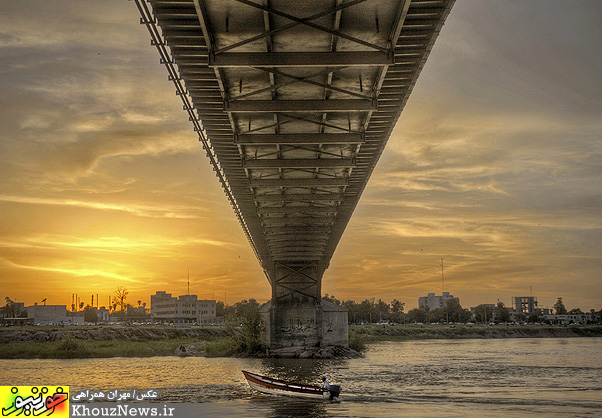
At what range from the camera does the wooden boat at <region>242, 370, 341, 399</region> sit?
2916 cm

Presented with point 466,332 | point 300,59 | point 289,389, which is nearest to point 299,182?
point 289,389

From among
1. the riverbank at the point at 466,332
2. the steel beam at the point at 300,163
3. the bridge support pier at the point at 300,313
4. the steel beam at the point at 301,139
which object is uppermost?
the steel beam at the point at 301,139

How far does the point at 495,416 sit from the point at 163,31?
65.7 feet

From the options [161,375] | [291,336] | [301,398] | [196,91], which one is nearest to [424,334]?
[291,336]

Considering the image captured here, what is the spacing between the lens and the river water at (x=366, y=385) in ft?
89.0

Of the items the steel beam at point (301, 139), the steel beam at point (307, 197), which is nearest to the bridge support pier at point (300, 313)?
the steel beam at point (307, 197)

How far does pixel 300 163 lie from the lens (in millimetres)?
29250

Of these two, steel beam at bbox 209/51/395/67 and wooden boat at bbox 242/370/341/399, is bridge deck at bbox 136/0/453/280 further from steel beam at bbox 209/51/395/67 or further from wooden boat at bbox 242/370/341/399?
wooden boat at bbox 242/370/341/399

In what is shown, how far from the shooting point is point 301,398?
3061 cm

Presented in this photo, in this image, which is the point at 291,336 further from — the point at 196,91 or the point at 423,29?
the point at 423,29

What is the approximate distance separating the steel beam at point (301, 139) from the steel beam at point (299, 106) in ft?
11.3

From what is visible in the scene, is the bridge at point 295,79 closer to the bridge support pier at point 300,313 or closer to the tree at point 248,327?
the bridge support pier at point 300,313

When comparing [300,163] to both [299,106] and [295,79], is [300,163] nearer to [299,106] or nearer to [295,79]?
[299,106]

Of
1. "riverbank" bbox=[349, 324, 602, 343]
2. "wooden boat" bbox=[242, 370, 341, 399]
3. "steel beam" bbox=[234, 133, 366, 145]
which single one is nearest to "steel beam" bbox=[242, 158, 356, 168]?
"steel beam" bbox=[234, 133, 366, 145]
